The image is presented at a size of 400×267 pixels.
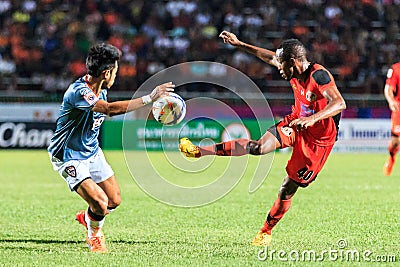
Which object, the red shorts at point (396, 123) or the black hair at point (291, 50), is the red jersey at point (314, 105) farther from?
the red shorts at point (396, 123)

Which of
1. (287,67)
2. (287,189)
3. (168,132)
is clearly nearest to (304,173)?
(287,189)

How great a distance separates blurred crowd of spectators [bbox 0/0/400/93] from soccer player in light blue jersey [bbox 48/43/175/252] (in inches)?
745

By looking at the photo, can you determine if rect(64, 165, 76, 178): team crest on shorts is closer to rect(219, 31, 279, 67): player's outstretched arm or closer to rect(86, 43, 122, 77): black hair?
rect(86, 43, 122, 77): black hair

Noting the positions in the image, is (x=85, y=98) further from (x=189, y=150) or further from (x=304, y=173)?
(x=304, y=173)

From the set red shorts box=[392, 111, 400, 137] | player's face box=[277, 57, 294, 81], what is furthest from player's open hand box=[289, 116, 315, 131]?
red shorts box=[392, 111, 400, 137]

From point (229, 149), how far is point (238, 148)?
0.11 m

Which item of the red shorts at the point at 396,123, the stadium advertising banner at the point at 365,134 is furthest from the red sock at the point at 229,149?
the stadium advertising banner at the point at 365,134

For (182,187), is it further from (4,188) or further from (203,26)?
(203,26)

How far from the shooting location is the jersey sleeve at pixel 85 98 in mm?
8078

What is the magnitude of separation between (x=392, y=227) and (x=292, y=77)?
2686 mm

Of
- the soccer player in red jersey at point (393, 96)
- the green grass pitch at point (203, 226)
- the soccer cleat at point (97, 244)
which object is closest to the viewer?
the green grass pitch at point (203, 226)

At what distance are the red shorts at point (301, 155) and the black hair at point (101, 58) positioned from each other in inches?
73.7

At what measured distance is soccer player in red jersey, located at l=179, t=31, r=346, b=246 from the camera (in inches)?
327

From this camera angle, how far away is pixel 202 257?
7.79 m
